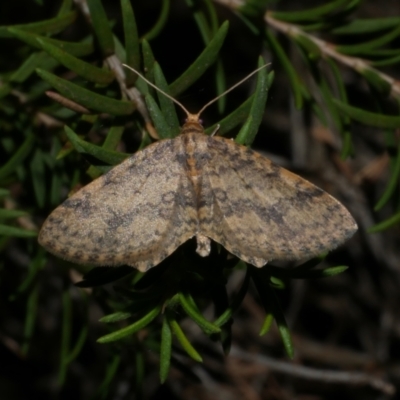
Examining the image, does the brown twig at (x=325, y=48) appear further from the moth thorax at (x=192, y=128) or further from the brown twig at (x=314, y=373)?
the brown twig at (x=314, y=373)

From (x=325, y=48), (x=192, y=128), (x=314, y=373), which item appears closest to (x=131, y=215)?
(x=192, y=128)

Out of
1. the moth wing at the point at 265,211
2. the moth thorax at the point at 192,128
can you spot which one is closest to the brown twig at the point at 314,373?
the moth wing at the point at 265,211

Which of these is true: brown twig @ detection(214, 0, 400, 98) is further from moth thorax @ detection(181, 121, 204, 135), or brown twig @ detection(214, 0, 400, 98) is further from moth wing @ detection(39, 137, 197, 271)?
moth wing @ detection(39, 137, 197, 271)

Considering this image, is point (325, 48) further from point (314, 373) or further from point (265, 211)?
point (314, 373)

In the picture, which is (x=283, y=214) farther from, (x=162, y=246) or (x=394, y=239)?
(x=394, y=239)

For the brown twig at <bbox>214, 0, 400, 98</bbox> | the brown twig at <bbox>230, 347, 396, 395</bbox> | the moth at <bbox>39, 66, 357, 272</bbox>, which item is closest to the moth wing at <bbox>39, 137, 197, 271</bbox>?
the moth at <bbox>39, 66, 357, 272</bbox>
